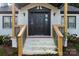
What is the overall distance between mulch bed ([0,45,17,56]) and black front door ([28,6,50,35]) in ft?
10.3

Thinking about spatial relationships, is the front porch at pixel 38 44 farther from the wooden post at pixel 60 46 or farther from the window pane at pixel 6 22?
the window pane at pixel 6 22

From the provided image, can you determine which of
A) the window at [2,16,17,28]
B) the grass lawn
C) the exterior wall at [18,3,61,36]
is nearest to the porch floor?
the grass lawn

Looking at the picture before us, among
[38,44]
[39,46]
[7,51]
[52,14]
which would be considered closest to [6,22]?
[52,14]

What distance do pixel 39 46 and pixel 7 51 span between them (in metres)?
1.78

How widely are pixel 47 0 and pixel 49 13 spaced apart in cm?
1061

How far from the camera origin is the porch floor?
1359cm

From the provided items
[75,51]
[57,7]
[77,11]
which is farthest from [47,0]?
[77,11]

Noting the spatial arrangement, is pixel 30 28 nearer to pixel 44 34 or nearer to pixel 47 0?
pixel 44 34

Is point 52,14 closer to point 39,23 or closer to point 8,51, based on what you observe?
point 39,23

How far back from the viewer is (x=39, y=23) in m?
18.6

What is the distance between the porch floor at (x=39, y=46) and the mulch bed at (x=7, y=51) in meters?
0.61

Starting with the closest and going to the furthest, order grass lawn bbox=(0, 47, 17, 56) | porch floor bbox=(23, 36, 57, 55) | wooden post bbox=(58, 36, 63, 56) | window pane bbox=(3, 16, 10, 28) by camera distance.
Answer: wooden post bbox=(58, 36, 63, 56) → porch floor bbox=(23, 36, 57, 55) → grass lawn bbox=(0, 47, 17, 56) → window pane bbox=(3, 16, 10, 28)

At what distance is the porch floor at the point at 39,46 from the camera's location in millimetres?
13586

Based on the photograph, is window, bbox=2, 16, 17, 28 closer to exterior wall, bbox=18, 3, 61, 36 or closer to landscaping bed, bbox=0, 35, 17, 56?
exterior wall, bbox=18, 3, 61, 36
